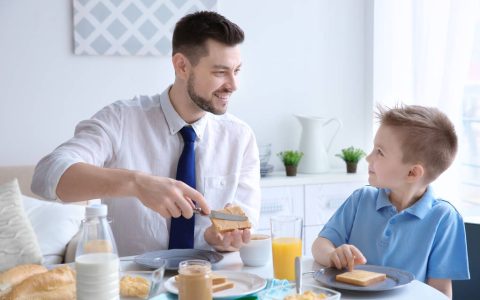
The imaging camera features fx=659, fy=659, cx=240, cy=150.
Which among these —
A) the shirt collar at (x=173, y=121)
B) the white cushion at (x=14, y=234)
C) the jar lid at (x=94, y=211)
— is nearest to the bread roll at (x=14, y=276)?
the jar lid at (x=94, y=211)

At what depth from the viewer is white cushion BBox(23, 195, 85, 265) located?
2887 mm

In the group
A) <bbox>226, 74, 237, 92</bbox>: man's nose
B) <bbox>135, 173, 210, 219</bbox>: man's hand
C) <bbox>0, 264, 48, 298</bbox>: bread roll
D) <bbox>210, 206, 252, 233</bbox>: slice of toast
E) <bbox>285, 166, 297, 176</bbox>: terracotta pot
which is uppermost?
<bbox>226, 74, 237, 92</bbox>: man's nose

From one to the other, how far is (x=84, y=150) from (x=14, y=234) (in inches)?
29.5

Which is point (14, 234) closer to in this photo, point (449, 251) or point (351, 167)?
point (449, 251)

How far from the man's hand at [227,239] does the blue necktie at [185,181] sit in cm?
16

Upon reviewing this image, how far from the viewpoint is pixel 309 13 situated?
411cm

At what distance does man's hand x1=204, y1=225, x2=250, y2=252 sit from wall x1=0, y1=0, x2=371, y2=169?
1.81m

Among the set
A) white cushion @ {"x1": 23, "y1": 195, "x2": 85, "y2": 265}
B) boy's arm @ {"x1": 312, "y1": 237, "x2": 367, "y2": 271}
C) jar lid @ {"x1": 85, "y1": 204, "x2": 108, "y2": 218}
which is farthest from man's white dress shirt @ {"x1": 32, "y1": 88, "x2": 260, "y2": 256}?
jar lid @ {"x1": 85, "y1": 204, "x2": 108, "y2": 218}

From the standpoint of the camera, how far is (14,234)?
2711 millimetres

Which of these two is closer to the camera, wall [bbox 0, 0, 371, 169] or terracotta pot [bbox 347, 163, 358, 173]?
wall [bbox 0, 0, 371, 169]

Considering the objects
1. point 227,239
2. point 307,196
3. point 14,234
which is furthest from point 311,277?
point 307,196

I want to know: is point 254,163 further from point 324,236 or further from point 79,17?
point 79,17

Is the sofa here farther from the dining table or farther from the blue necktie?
the dining table

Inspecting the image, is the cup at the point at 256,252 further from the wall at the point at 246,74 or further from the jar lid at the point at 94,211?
the wall at the point at 246,74
